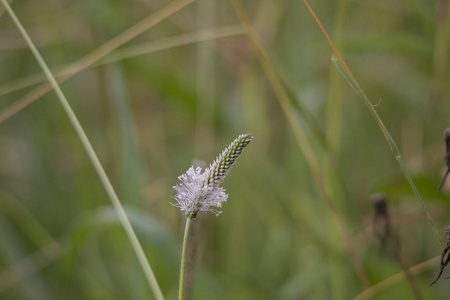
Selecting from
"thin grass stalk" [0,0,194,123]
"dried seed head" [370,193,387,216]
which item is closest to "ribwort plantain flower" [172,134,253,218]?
"dried seed head" [370,193,387,216]

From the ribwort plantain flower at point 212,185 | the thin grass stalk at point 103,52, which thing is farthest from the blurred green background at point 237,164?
the ribwort plantain flower at point 212,185

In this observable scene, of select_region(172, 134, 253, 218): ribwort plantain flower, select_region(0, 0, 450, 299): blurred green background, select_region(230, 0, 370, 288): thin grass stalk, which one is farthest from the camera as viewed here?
select_region(0, 0, 450, 299): blurred green background

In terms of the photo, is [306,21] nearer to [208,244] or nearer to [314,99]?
[314,99]

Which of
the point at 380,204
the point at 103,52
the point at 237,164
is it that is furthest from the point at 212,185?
the point at 237,164

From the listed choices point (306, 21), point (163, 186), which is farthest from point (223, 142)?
point (306, 21)

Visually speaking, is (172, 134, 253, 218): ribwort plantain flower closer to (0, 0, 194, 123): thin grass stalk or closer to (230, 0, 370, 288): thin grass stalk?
(230, 0, 370, 288): thin grass stalk

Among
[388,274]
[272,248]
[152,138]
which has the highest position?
[152,138]

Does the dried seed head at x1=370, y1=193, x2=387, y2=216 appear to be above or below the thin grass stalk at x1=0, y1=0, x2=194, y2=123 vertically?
below

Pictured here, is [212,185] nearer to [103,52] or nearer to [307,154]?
[307,154]

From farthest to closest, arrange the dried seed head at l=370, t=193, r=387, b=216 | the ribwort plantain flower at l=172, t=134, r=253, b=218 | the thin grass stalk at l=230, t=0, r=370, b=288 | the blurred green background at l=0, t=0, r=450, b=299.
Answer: the blurred green background at l=0, t=0, r=450, b=299
the thin grass stalk at l=230, t=0, r=370, b=288
the dried seed head at l=370, t=193, r=387, b=216
the ribwort plantain flower at l=172, t=134, r=253, b=218
